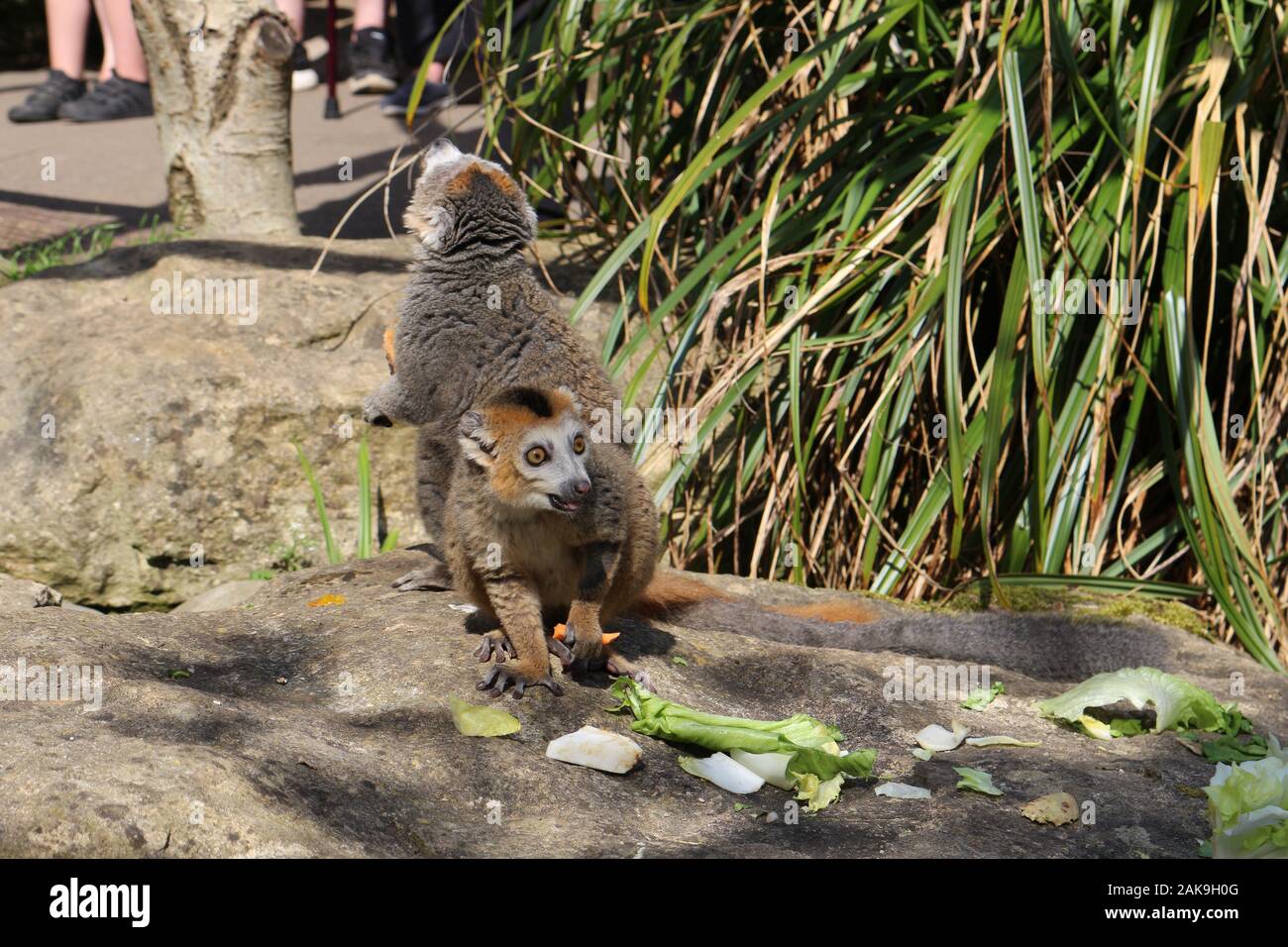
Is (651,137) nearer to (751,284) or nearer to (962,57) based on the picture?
(751,284)

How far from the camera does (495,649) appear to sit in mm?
3881

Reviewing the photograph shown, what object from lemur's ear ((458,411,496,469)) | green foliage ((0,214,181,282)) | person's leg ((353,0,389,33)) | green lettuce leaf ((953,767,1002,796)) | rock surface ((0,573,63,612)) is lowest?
rock surface ((0,573,63,612))

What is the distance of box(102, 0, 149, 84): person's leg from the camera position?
10.1m

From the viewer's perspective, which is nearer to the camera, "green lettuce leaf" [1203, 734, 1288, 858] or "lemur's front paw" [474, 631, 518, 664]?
"green lettuce leaf" [1203, 734, 1288, 858]

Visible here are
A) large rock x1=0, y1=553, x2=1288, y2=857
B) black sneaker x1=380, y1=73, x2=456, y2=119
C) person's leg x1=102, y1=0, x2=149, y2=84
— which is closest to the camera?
large rock x1=0, y1=553, x2=1288, y2=857

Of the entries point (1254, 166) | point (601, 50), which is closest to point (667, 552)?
point (601, 50)

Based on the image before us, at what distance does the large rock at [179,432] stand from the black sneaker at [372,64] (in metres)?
5.53

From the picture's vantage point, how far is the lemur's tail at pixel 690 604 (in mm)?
4633

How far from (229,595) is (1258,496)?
4102mm

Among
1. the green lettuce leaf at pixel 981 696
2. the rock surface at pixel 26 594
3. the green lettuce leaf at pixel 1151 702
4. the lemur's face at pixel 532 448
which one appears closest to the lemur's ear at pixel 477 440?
the lemur's face at pixel 532 448

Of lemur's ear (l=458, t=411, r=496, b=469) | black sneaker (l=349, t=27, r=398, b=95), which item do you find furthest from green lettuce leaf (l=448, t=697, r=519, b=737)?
black sneaker (l=349, t=27, r=398, b=95)

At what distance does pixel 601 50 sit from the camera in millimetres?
6348

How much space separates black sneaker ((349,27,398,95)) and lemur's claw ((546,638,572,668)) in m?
8.82

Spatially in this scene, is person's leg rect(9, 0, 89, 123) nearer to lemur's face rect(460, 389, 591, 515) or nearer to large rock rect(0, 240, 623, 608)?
large rock rect(0, 240, 623, 608)
